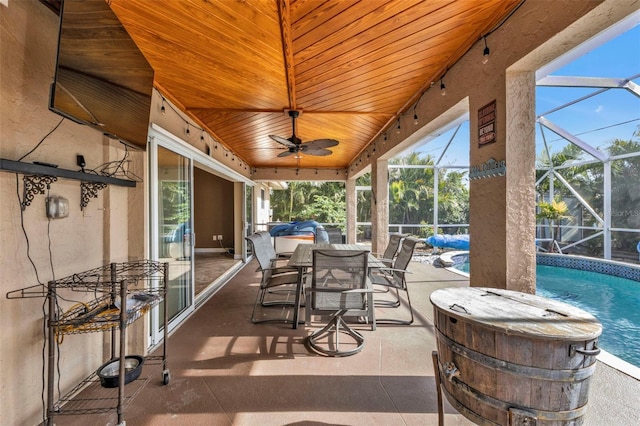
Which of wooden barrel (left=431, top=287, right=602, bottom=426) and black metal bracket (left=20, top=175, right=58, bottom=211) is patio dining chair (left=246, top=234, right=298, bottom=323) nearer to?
black metal bracket (left=20, top=175, right=58, bottom=211)

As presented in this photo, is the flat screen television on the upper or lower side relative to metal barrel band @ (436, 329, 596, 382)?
upper

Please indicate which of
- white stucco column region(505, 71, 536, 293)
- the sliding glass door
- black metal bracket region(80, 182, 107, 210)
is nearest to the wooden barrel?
white stucco column region(505, 71, 536, 293)

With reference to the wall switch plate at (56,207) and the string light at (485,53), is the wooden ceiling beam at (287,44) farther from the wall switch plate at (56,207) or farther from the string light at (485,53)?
the wall switch plate at (56,207)

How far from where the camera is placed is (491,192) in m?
1.97

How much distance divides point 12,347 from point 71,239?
68cm

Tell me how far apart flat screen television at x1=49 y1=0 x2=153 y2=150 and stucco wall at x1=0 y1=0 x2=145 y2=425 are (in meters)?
0.35

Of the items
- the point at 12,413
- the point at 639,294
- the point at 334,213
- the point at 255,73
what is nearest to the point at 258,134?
the point at 255,73

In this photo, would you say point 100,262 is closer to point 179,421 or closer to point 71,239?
point 71,239

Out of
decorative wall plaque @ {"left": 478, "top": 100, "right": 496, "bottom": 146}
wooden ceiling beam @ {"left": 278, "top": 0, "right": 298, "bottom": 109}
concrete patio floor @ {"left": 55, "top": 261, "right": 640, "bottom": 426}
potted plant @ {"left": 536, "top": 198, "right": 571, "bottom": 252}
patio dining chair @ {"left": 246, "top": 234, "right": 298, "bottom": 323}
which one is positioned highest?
wooden ceiling beam @ {"left": 278, "top": 0, "right": 298, "bottom": 109}

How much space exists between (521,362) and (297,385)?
5.12 feet

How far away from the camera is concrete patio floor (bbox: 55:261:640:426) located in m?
1.66

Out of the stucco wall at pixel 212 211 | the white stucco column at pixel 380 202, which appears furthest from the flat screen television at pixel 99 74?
the stucco wall at pixel 212 211

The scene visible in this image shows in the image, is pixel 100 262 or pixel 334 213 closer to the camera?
pixel 100 262

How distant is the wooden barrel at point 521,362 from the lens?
3.34 ft
